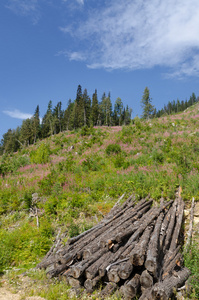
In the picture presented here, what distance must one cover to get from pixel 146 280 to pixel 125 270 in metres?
0.55

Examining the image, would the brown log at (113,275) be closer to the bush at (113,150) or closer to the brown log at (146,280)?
the brown log at (146,280)

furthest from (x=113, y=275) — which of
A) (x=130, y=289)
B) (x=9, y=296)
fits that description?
(x=9, y=296)

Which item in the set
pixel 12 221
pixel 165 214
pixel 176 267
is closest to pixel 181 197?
pixel 165 214

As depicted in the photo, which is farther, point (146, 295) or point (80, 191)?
point (80, 191)

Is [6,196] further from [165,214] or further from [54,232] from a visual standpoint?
[165,214]

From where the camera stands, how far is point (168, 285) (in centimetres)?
415

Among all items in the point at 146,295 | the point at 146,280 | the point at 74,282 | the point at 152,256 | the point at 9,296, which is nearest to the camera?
the point at 146,295

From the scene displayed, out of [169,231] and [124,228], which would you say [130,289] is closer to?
[124,228]

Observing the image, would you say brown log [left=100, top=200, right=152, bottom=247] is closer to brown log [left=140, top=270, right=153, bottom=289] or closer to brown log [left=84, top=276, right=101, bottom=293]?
brown log [left=84, top=276, right=101, bottom=293]

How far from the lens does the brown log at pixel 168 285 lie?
3842 mm

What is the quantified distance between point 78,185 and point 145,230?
6.33 metres

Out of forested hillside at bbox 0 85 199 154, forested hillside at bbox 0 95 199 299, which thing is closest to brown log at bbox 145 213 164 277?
forested hillside at bbox 0 95 199 299

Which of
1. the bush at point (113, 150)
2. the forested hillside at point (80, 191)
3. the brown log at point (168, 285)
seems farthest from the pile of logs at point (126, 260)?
the bush at point (113, 150)

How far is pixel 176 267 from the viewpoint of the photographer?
5.00m
